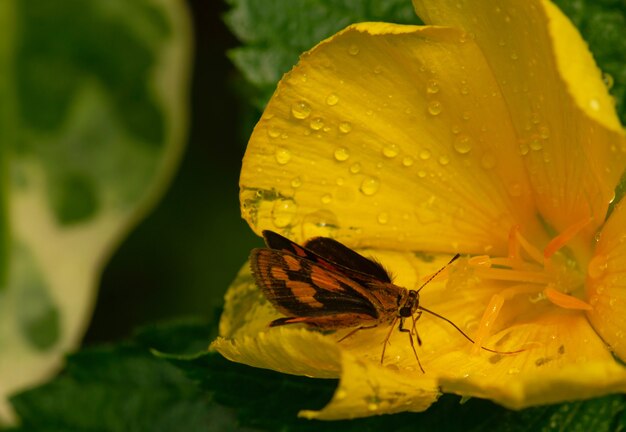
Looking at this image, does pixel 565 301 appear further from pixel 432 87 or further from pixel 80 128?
pixel 80 128

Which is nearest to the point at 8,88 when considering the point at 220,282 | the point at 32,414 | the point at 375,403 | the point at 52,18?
the point at 52,18

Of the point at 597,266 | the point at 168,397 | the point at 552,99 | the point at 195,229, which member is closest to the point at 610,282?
the point at 597,266

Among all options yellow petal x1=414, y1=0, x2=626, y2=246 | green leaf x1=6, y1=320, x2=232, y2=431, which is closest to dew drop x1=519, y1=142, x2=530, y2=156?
yellow petal x1=414, y1=0, x2=626, y2=246

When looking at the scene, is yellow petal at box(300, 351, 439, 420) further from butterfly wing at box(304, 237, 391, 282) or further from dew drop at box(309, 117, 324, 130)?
dew drop at box(309, 117, 324, 130)

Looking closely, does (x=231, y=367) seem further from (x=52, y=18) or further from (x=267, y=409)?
(x=52, y=18)

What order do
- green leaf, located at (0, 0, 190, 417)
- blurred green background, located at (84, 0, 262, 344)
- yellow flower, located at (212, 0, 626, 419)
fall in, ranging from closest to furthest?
1. yellow flower, located at (212, 0, 626, 419)
2. green leaf, located at (0, 0, 190, 417)
3. blurred green background, located at (84, 0, 262, 344)
